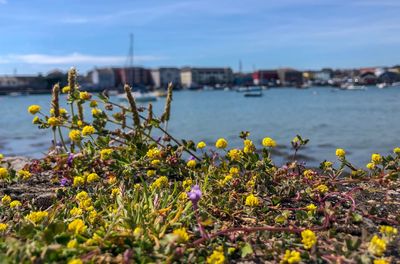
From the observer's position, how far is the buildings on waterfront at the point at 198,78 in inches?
5118

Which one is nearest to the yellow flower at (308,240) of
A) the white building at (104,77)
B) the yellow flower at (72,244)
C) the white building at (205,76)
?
the yellow flower at (72,244)

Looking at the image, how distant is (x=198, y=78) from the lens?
155625mm

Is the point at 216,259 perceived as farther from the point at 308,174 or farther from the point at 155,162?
the point at 155,162

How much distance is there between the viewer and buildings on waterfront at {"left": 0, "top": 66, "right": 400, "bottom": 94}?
13000 centimetres

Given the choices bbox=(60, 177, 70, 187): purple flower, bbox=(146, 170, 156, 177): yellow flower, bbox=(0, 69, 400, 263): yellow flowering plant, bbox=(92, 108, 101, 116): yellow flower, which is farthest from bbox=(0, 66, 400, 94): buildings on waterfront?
→ bbox=(146, 170, 156, 177): yellow flower

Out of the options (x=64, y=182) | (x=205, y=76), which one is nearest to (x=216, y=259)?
(x=64, y=182)

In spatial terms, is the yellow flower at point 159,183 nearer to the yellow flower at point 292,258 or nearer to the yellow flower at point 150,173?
the yellow flower at point 150,173

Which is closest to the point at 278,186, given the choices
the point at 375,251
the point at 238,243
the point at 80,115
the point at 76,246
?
the point at 238,243

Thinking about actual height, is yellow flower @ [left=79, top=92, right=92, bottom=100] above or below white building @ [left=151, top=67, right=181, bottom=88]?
below

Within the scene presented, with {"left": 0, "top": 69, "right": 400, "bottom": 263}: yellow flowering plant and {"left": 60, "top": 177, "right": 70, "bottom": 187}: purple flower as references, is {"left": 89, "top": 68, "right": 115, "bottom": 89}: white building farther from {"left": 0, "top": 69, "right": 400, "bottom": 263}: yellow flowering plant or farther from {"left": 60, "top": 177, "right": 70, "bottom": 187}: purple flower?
{"left": 60, "top": 177, "right": 70, "bottom": 187}: purple flower

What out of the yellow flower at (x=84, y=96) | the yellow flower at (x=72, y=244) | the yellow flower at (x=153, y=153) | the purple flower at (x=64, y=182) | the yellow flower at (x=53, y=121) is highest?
the yellow flower at (x=84, y=96)

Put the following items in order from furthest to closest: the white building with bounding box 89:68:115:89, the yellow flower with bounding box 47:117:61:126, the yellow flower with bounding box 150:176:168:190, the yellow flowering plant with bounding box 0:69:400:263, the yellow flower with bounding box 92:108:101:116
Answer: the white building with bounding box 89:68:115:89, the yellow flower with bounding box 92:108:101:116, the yellow flower with bounding box 47:117:61:126, the yellow flower with bounding box 150:176:168:190, the yellow flowering plant with bounding box 0:69:400:263

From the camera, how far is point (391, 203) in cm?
292

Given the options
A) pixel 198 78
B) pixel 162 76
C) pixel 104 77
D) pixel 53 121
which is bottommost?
pixel 53 121
